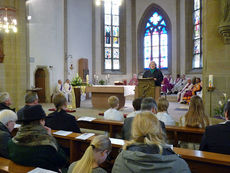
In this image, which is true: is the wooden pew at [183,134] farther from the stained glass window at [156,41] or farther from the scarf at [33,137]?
the stained glass window at [156,41]

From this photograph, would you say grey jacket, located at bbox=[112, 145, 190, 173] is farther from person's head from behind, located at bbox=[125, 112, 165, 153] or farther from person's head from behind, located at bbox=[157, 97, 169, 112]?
person's head from behind, located at bbox=[157, 97, 169, 112]

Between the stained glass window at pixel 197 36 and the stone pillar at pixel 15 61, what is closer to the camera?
the stone pillar at pixel 15 61

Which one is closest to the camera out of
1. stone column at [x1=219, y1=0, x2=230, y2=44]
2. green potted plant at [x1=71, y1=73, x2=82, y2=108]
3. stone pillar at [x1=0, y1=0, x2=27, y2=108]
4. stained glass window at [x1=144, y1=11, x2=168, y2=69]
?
stone column at [x1=219, y1=0, x2=230, y2=44]

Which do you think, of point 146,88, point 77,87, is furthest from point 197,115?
point 77,87

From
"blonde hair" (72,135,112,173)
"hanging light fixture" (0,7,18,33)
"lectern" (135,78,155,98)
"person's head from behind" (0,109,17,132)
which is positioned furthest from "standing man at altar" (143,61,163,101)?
"blonde hair" (72,135,112,173)

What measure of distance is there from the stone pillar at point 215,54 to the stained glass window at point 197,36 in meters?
7.38

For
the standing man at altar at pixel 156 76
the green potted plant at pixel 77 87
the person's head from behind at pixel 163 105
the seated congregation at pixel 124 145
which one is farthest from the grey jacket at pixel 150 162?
the green potted plant at pixel 77 87

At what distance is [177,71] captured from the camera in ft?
49.4

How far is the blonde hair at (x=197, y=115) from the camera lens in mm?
3502

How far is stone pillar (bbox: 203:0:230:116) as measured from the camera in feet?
21.7

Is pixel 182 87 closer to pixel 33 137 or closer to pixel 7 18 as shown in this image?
pixel 7 18

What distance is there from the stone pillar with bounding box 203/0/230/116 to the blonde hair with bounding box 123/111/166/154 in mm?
5578

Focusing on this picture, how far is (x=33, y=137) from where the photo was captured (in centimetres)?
222

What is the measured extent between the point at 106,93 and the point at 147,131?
794cm
